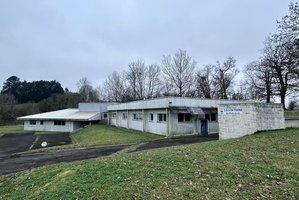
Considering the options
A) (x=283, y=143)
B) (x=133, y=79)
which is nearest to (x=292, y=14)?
(x=283, y=143)

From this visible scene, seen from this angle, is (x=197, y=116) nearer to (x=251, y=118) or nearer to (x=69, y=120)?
(x=251, y=118)

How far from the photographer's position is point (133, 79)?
66.0 metres

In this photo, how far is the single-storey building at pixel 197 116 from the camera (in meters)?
17.4

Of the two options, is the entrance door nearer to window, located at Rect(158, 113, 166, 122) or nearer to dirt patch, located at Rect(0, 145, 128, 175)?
window, located at Rect(158, 113, 166, 122)

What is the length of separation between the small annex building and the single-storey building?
1224 centimetres

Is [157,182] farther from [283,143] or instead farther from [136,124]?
[136,124]

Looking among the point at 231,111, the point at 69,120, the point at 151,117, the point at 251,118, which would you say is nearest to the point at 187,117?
the point at 151,117

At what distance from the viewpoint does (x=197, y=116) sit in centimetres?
2595

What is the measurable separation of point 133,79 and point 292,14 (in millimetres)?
47370

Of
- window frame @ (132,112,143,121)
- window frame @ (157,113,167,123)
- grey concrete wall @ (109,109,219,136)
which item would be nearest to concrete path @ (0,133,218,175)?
grey concrete wall @ (109,109,219,136)

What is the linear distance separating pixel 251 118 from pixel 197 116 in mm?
8908

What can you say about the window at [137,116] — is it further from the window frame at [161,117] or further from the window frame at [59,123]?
the window frame at [59,123]

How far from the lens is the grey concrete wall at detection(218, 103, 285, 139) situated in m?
17.1

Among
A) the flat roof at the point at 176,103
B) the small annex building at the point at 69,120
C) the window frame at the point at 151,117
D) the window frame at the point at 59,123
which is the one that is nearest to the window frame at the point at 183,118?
the flat roof at the point at 176,103
